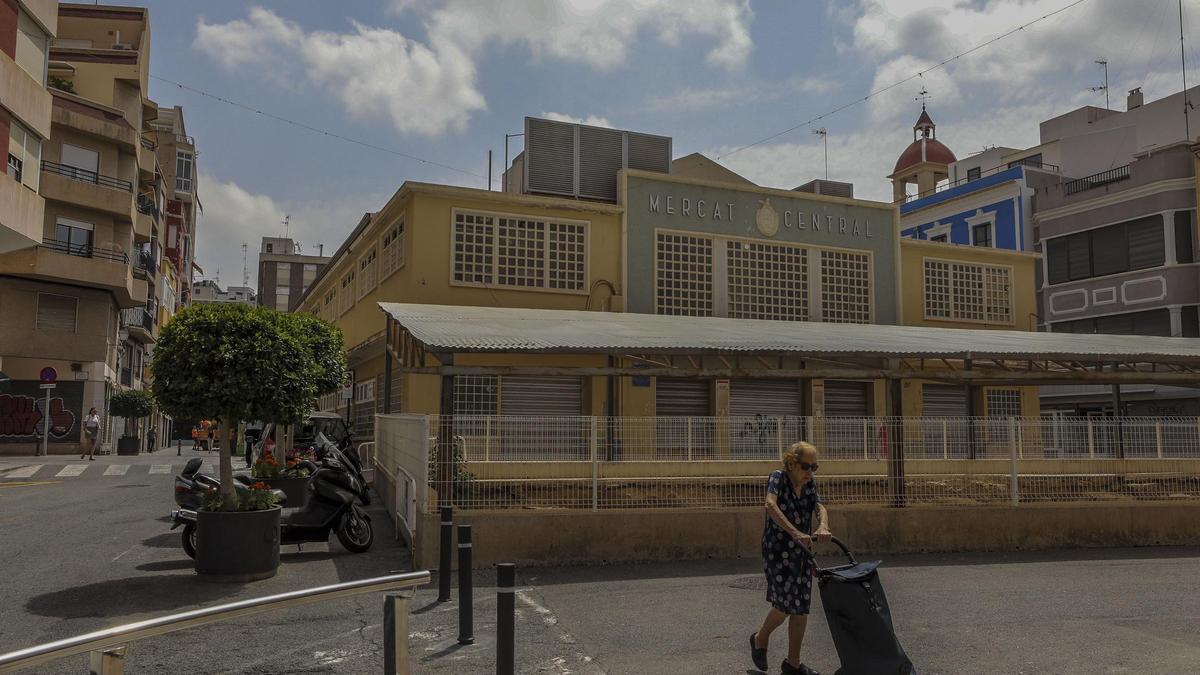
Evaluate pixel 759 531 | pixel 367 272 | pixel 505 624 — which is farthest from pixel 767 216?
pixel 505 624

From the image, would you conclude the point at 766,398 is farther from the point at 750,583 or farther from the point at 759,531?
the point at 750,583

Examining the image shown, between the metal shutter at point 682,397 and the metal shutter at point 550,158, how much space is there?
197 inches

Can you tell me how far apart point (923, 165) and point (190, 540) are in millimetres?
41191

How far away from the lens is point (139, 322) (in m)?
41.5

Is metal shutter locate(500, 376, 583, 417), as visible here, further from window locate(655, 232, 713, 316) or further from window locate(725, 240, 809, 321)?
window locate(725, 240, 809, 321)

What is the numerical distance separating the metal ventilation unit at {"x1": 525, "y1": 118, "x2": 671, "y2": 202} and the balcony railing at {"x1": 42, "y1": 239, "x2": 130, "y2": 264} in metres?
18.8

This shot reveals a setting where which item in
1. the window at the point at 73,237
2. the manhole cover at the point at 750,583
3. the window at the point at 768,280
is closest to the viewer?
the manhole cover at the point at 750,583

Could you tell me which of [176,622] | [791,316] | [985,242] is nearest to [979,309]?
[791,316]

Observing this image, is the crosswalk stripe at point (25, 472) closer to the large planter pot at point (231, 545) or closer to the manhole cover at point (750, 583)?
the large planter pot at point (231, 545)

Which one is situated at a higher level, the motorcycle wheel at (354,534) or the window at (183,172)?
the window at (183,172)

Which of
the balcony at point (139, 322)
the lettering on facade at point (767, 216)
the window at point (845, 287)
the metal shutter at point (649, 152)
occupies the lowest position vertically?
the window at point (845, 287)

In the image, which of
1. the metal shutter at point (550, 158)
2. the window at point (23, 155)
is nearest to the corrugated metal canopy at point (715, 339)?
the metal shutter at point (550, 158)

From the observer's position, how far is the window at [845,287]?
23.3 m

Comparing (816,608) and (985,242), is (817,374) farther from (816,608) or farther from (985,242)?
(985,242)
